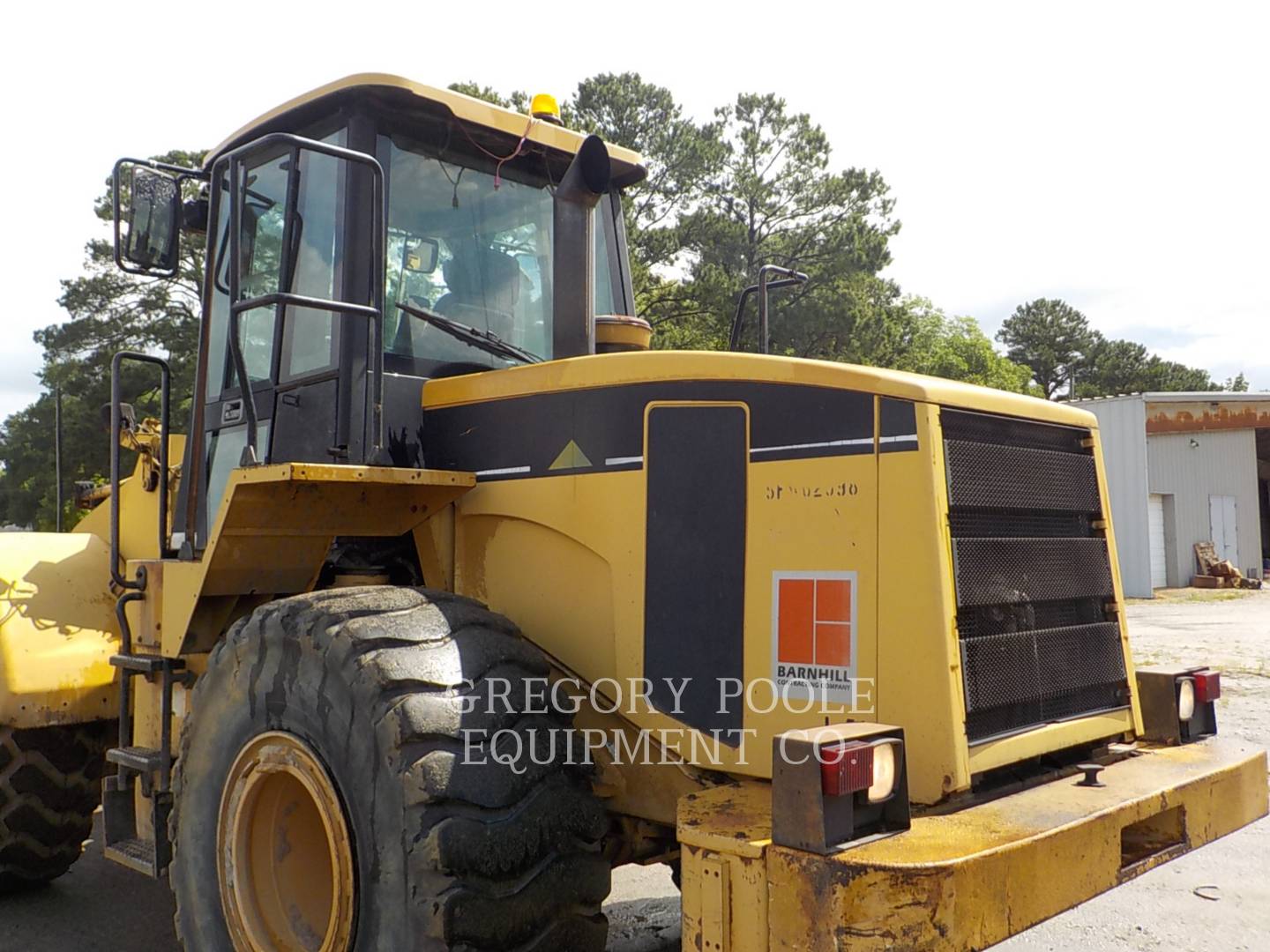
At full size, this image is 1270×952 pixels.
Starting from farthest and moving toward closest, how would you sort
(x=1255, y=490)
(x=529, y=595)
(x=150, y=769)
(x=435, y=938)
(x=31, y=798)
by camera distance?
(x=1255, y=490)
(x=31, y=798)
(x=150, y=769)
(x=529, y=595)
(x=435, y=938)

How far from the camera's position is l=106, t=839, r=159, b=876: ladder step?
12.7ft

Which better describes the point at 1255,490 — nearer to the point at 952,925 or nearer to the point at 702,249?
the point at 702,249

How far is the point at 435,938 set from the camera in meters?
2.71

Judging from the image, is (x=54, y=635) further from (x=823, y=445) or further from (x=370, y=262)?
(x=823, y=445)

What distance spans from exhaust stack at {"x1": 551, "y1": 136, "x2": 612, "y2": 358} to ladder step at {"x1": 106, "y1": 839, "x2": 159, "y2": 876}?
2.23 meters

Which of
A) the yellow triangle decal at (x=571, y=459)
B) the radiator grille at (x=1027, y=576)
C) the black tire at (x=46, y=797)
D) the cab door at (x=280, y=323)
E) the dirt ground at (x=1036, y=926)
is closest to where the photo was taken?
the radiator grille at (x=1027, y=576)

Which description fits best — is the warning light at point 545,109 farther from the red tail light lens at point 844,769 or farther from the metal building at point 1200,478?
the metal building at point 1200,478

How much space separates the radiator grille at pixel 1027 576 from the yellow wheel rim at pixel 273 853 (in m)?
1.89

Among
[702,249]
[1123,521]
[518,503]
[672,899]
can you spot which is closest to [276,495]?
[518,503]

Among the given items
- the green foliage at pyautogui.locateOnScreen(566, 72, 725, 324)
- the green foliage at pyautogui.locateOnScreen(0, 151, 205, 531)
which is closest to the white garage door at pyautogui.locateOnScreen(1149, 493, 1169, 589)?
the green foliage at pyautogui.locateOnScreen(566, 72, 725, 324)

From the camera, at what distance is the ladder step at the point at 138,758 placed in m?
4.05

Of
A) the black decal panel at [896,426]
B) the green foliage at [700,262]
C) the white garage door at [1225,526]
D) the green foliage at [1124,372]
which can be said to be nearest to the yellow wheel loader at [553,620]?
the black decal panel at [896,426]

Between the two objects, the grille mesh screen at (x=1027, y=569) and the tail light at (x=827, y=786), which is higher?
the grille mesh screen at (x=1027, y=569)

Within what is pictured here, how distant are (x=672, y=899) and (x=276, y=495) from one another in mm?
2517
